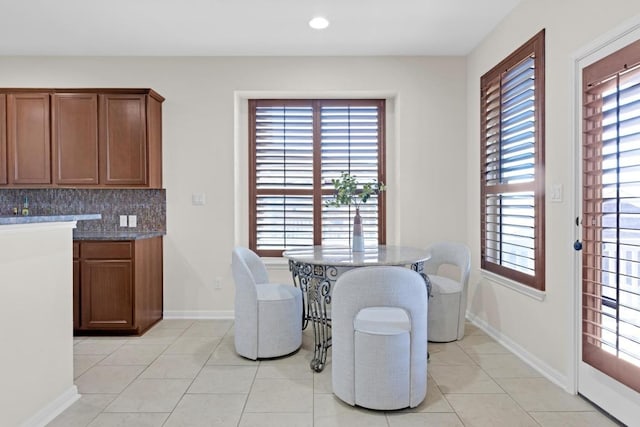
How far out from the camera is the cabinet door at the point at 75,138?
3.69m

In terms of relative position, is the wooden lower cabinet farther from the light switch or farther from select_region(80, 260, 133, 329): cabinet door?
the light switch

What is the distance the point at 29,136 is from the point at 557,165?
462 cm

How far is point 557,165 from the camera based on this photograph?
8.38 ft

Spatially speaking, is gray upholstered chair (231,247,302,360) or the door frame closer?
the door frame

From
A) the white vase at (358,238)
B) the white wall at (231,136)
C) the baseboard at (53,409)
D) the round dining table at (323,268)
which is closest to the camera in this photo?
the baseboard at (53,409)

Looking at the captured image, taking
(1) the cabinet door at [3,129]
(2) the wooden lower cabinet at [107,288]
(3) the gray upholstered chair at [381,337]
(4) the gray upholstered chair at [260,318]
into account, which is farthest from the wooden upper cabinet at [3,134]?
(3) the gray upholstered chair at [381,337]

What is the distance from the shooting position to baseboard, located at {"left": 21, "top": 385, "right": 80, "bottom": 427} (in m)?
2.03

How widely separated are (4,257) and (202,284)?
2.31 metres

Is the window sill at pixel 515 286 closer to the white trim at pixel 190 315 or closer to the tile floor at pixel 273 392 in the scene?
the tile floor at pixel 273 392

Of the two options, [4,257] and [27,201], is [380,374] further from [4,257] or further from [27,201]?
[27,201]

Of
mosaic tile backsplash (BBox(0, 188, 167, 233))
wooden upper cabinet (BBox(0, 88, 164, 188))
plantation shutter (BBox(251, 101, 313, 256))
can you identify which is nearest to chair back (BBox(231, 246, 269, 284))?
plantation shutter (BBox(251, 101, 313, 256))

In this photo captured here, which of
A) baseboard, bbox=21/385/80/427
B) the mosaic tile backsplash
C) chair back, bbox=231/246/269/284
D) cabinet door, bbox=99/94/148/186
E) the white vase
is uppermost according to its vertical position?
cabinet door, bbox=99/94/148/186

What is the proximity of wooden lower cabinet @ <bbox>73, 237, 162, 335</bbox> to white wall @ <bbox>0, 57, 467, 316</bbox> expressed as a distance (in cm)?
60

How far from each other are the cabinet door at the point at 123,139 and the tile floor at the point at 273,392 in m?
1.58
